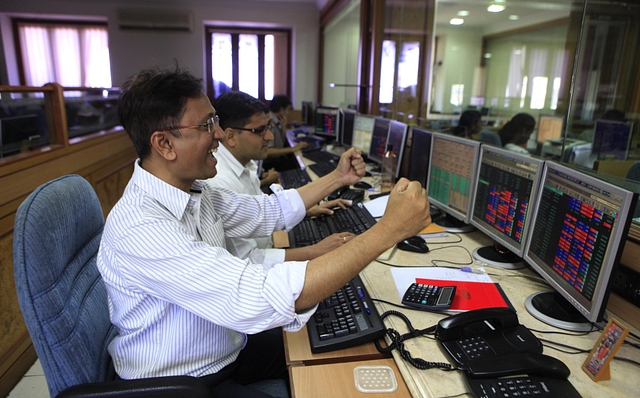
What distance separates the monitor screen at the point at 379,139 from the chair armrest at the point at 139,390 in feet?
7.46

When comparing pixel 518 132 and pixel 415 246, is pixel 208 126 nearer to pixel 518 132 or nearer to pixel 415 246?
pixel 415 246

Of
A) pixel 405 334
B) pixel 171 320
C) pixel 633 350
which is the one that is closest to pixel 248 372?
pixel 171 320

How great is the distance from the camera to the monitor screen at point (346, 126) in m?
3.82

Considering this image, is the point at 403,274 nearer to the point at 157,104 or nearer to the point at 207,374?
the point at 207,374

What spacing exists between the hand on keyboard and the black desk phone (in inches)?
43.6

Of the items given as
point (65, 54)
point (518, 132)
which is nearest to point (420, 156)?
point (518, 132)

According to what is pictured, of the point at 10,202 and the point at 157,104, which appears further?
the point at 10,202

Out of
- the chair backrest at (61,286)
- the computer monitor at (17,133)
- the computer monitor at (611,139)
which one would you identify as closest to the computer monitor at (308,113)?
the computer monitor at (611,139)

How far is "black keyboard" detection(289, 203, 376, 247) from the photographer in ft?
5.71

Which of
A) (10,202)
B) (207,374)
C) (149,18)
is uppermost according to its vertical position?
(149,18)

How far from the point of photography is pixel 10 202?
6.73ft

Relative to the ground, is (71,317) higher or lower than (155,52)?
lower

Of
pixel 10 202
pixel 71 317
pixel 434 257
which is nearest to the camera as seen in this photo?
pixel 71 317

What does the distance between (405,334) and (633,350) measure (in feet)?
1.70
